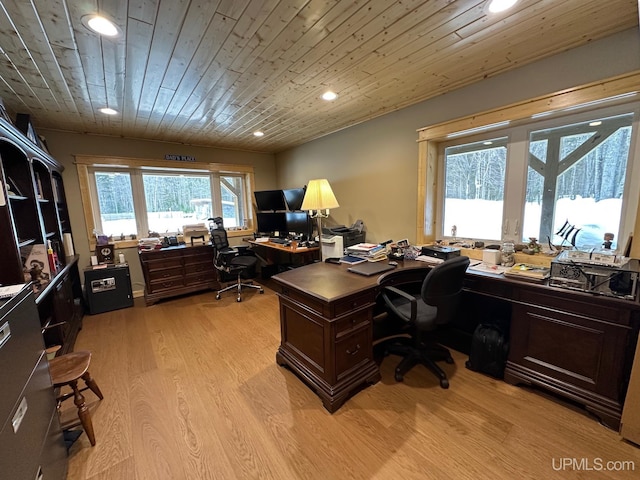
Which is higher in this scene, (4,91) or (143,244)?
(4,91)

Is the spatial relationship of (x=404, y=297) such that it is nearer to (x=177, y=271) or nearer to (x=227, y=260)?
(x=227, y=260)

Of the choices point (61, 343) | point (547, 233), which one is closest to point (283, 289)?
point (61, 343)

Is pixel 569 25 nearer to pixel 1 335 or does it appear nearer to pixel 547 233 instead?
pixel 547 233

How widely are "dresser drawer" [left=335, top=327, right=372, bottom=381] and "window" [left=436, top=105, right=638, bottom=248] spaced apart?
1.70 m

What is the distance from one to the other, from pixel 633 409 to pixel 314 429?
1.81m

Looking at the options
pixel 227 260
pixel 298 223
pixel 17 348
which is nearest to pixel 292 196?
pixel 298 223

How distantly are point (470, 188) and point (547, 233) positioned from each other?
0.78 m

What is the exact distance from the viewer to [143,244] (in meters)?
3.92

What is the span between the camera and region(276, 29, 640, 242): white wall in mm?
1829

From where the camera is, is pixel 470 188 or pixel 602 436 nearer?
pixel 602 436

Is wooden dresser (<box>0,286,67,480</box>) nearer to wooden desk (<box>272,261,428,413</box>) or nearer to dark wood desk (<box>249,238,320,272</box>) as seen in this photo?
wooden desk (<box>272,261,428,413</box>)

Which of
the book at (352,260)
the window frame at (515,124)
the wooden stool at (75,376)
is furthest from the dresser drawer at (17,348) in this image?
the window frame at (515,124)

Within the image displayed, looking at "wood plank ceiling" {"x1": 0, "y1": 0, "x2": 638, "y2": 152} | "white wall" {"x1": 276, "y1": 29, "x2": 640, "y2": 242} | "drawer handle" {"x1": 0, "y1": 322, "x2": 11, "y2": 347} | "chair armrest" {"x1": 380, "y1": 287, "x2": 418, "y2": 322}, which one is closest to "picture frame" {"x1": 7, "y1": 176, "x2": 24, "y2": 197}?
"wood plank ceiling" {"x1": 0, "y1": 0, "x2": 638, "y2": 152}

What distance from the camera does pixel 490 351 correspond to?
206 cm
